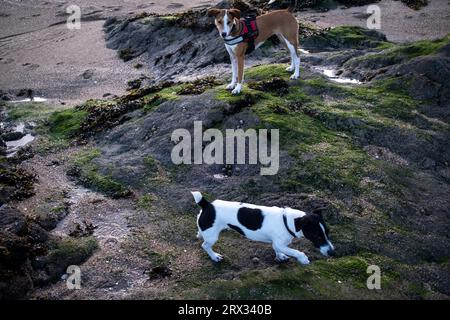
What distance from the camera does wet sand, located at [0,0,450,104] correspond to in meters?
19.1

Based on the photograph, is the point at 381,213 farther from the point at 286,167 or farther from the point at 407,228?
the point at 286,167

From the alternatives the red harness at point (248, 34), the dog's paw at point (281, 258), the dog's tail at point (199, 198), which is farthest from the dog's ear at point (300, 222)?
the red harness at point (248, 34)

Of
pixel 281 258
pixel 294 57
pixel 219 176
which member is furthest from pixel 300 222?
pixel 294 57

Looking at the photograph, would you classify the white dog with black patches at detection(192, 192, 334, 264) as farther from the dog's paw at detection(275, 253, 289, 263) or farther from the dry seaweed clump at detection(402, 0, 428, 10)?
the dry seaweed clump at detection(402, 0, 428, 10)

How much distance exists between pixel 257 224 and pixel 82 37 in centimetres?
1923

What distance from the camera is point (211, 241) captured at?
336 inches

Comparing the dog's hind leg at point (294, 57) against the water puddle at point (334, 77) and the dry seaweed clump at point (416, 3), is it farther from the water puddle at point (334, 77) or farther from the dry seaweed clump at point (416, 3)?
the dry seaweed clump at point (416, 3)

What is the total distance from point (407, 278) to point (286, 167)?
3785 millimetres

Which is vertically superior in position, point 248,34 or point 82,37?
point 248,34


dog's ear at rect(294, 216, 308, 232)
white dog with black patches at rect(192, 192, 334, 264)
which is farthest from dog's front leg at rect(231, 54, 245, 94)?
dog's ear at rect(294, 216, 308, 232)

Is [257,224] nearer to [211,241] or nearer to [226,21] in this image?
[211,241]

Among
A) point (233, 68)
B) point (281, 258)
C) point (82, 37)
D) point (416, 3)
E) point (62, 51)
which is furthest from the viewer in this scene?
point (416, 3)

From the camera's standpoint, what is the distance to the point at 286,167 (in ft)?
36.1
